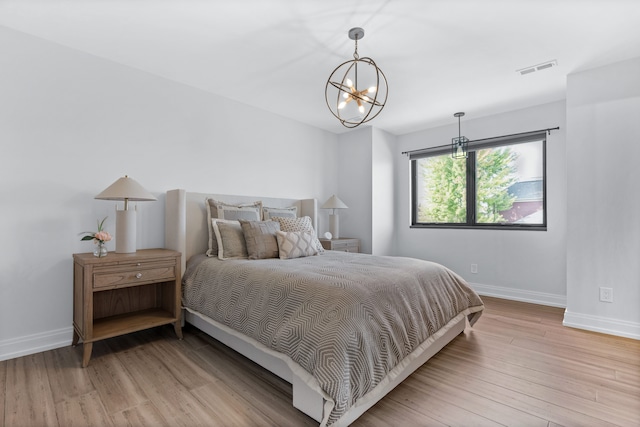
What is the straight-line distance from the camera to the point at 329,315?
1603 mm

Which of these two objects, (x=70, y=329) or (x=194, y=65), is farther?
(x=194, y=65)

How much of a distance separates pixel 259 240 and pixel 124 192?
1.14 meters

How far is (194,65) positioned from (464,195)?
3788 mm

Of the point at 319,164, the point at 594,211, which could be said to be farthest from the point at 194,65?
the point at 594,211

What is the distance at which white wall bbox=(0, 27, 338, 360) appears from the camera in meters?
2.33

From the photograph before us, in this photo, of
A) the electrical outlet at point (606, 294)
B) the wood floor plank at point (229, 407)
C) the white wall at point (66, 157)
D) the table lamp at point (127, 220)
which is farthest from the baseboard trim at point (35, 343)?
the electrical outlet at point (606, 294)

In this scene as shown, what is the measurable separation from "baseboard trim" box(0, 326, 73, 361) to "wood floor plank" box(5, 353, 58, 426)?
0.20 feet

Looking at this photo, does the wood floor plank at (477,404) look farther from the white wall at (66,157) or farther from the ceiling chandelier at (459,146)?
the ceiling chandelier at (459,146)

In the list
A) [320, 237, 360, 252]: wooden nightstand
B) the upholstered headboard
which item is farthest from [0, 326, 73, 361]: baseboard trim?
[320, 237, 360, 252]: wooden nightstand

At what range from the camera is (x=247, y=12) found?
6.98 feet

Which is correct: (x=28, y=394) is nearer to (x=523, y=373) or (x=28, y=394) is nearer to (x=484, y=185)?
(x=523, y=373)

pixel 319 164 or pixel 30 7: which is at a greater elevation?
pixel 30 7

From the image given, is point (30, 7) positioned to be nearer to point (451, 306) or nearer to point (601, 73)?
point (451, 306)

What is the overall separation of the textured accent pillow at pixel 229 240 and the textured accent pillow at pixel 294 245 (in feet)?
1.12
